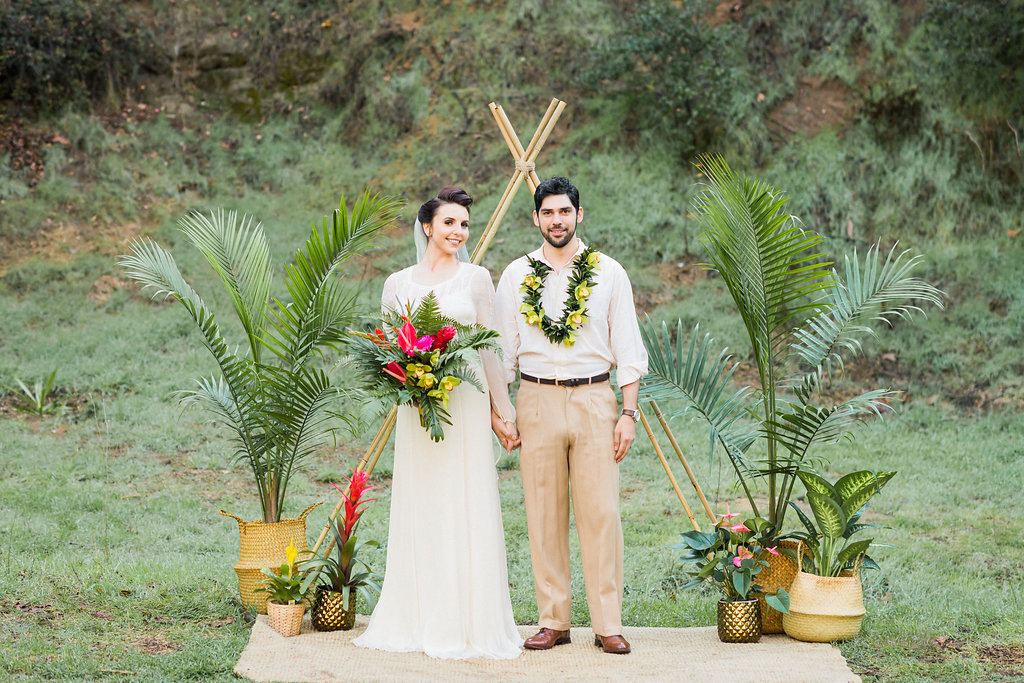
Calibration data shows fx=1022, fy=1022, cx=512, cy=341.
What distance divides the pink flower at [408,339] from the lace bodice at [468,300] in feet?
0.69

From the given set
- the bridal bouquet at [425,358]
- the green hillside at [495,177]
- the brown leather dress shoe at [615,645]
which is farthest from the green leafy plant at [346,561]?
the green hillside at [495,177]

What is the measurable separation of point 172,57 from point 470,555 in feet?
42.3

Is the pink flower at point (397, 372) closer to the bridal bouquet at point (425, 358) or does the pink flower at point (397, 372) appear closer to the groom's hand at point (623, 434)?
the bridal bouquet at point (425, 358)

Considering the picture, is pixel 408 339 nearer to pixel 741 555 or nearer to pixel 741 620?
pixel 741 555

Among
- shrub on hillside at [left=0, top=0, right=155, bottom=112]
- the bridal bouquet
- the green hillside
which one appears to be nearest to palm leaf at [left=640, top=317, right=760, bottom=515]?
the bridal bouquet

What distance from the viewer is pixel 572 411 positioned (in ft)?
16.0

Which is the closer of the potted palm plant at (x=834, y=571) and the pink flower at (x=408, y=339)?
the pink flower at (x=408, y=339)

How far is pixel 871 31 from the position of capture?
46.2 feet

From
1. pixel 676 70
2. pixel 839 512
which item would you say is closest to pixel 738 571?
pixel 839 512

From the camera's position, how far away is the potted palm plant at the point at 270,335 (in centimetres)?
537

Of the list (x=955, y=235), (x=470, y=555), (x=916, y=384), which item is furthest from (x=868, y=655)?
Answer: (x=955, y=235)

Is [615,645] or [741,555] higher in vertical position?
[741,555]

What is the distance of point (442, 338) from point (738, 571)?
6.19ft

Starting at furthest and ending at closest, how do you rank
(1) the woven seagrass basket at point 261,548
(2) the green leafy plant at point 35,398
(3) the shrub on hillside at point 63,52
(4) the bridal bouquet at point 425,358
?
(3) the shrub on hillside at point 63,52 → (2) the green leafy plant at point 35,398 → (1) the woven seagrass basket at point 261,548 → (4) the bridal bouquet at point 425,358
